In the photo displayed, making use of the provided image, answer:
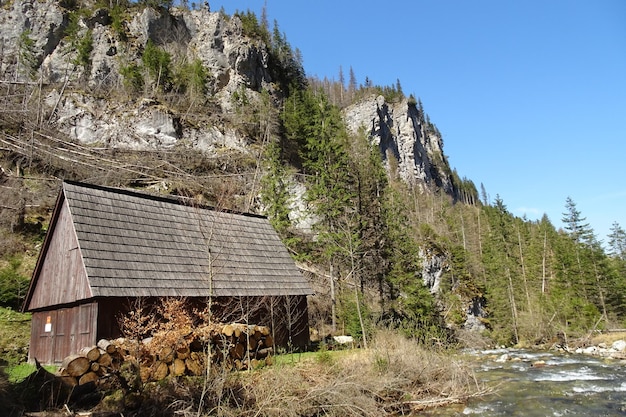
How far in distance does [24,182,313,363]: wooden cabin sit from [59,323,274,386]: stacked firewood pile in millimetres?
1309

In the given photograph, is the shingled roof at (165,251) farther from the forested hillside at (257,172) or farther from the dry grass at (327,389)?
the forested hillside at (257,172)

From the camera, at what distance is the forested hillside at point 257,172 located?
29.1m

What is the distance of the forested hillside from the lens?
95.4ft

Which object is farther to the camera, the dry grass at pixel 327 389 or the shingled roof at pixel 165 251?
the shingled roof at pixel 165 251

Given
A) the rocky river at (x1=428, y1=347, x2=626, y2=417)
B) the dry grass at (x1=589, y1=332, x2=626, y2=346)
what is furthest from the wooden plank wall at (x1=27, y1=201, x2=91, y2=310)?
the dry grass at (x1=589, y1=332, x2=626, y2=346)

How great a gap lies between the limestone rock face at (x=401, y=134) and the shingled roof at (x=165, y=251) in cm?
6975

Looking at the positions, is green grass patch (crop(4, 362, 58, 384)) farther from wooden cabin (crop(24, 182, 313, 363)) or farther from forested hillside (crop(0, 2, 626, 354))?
forested hillside (crop(0, 2, 626, 354))

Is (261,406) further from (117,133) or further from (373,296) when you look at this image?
(117,133)

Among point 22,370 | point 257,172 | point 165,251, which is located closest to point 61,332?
point 22,370

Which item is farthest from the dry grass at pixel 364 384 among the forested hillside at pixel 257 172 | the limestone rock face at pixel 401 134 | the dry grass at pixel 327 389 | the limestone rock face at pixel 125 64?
the limestone rock face at pixel 401 134

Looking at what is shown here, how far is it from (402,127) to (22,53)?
8385 cm

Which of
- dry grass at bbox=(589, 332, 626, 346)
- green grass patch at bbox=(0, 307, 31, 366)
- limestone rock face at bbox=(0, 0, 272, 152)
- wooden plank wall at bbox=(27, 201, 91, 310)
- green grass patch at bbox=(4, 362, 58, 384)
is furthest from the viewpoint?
limestone rock face at bbox=(0, 0, 272, 152)

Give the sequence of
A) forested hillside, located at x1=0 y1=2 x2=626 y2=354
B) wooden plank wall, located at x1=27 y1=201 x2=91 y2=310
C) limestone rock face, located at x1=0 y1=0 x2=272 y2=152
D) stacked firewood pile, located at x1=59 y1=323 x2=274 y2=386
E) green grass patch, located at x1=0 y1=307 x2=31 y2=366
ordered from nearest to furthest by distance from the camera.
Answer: stacked firewood pile, located at x1=59 y1=323 x2=274 y2=386 → wooden plank wall, located at x1=27 y1=201 x2=91 y2=310 → green grass patch, located at x1=0 y1=307 x2=31 y2=366 → forested hillside, located at x1=0 y1=2 x2=626 y2=354 → limestone rock face, located at x1=0 y1=0 x2=272 y2=152

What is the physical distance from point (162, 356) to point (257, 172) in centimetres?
2906
